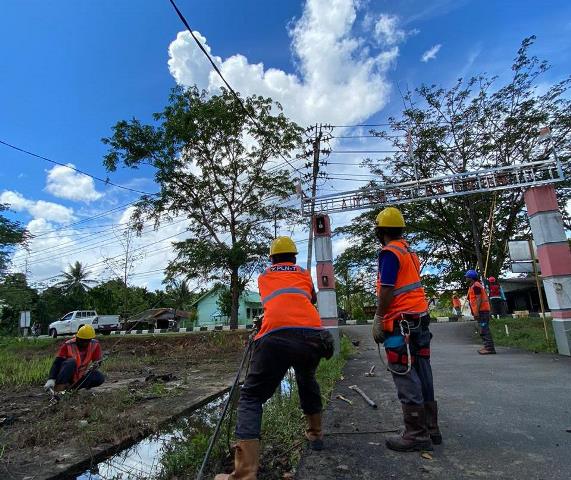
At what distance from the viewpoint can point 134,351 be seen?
17.8 m

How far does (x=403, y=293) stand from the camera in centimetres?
320

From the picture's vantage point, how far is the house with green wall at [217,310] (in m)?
43.7

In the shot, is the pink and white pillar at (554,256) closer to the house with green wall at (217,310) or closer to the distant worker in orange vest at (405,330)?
the distant worker in orange vest at (405,330)

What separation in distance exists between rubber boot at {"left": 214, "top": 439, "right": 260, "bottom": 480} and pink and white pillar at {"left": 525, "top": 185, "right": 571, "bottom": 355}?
8.15 m

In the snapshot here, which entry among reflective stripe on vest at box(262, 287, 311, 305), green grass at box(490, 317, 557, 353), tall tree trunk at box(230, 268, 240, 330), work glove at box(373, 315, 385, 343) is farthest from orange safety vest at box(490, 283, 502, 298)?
tall tree trunk at box(230, 268, 240, 330)

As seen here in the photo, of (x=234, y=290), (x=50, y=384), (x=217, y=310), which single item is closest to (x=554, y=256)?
(x=50, y=384)

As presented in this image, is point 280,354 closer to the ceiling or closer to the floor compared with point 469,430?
closer to the ceiling

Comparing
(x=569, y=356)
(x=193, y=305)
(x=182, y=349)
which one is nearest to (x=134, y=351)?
(x=182, y=349)

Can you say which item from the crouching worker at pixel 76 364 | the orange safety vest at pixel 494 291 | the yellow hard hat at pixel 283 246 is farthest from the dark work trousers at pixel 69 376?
the orange safety vest at pixel 494 291

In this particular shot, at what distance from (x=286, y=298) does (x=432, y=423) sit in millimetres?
1581

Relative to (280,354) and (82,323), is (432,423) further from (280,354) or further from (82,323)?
(82,323)

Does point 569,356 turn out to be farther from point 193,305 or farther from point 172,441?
point 193,305

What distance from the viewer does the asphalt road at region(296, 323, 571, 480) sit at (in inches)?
103

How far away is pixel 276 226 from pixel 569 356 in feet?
49.1
